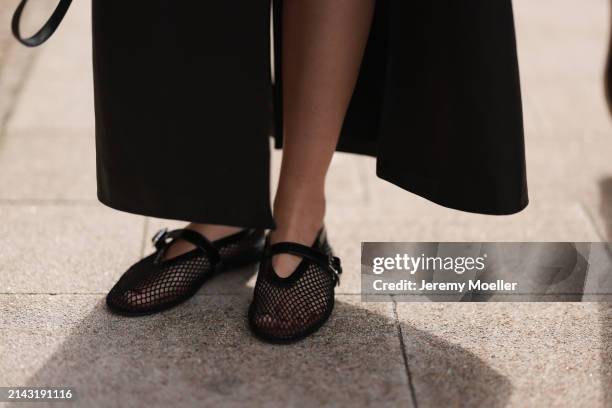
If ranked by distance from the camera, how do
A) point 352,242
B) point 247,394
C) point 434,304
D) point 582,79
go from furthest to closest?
point 582,79 → point 352,242 → point 434,304 → point 247,394

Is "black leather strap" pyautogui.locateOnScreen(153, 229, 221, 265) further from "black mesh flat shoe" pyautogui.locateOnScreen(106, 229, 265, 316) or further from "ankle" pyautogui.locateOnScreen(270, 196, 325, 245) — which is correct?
"ankle" pyautogui.locateOnScreen(270, 196, 325, 245)

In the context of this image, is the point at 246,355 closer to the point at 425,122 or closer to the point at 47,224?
the point at 425,122

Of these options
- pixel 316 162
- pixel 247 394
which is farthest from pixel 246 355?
pixel 316 162

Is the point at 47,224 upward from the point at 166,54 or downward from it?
downward

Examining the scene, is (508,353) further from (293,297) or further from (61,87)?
(61,87)

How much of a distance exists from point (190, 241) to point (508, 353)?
71 centimetres

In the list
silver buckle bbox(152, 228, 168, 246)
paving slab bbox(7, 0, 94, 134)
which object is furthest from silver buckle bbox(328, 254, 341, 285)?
paving slab bbox(7, 0, 94, 134)

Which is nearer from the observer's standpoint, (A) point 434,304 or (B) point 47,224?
(A) point 434,304

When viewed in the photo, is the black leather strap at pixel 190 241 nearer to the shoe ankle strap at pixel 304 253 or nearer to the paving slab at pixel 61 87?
the shoe ankle strap at pixel 304 253

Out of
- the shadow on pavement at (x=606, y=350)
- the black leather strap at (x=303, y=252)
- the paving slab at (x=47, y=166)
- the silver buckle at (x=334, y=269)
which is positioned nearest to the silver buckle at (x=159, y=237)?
the black leather strap at (x=303, y=252)

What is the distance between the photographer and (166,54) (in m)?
1.52

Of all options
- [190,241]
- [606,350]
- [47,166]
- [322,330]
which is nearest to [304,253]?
[322,330]

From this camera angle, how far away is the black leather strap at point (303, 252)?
1.71 meters

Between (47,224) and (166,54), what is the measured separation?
0.77m
